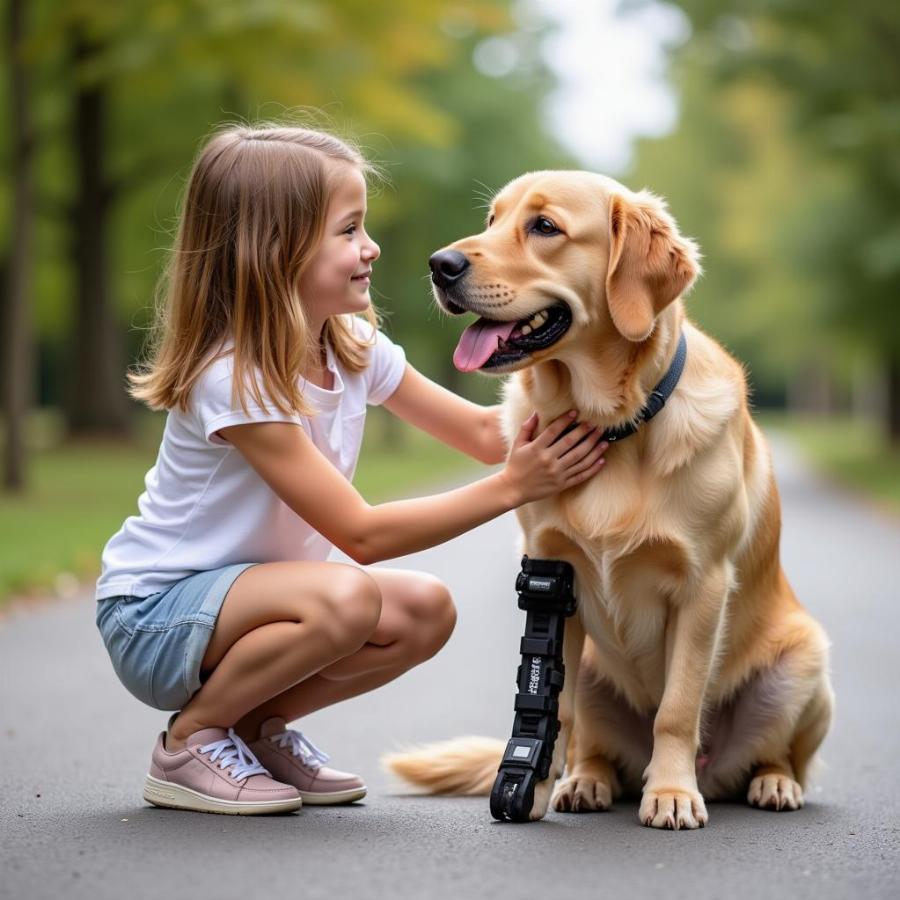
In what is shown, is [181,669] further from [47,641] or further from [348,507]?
[47,641]

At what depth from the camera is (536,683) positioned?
143 inches

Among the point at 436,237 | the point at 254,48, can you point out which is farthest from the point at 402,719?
the point at 436,237

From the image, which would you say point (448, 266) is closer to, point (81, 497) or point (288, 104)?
point (81, 497)

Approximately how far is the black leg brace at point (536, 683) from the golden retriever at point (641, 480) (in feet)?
0.24

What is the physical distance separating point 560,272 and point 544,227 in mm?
131

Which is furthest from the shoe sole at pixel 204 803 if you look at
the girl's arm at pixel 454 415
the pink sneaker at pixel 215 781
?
the girl's arm at pixel 454 415

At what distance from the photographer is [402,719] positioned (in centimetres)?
545

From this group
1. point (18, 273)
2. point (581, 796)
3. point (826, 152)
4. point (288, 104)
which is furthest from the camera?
point (826, 152)

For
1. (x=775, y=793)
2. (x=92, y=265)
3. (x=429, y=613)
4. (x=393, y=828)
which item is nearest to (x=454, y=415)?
(x=429, y=613)

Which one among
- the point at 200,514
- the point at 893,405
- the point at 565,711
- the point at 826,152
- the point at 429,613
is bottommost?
the point at 565,711

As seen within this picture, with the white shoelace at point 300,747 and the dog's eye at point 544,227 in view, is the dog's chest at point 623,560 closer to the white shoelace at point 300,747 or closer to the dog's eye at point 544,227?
the dog's eye at point 544,227

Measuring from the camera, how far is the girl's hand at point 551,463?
3551 millimetres

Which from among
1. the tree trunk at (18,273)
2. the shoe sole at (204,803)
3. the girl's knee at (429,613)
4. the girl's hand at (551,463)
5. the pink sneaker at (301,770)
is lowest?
the shoe sole at (204,803)

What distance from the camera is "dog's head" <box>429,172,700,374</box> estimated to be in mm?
3527
